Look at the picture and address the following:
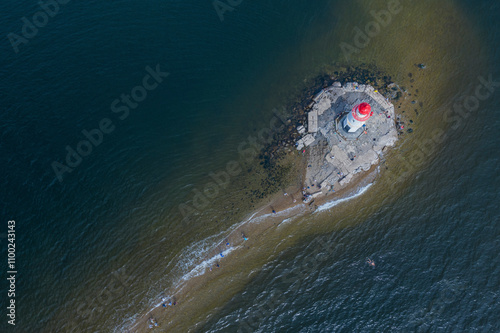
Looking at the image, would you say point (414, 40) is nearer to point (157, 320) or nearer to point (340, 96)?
point (340, 96)

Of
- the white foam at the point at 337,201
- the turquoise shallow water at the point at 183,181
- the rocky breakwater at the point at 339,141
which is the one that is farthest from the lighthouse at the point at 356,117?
the turquoise shallow water at the point at 183,181

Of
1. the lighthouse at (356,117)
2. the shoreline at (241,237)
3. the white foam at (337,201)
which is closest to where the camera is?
the lighthouse at (356,117)

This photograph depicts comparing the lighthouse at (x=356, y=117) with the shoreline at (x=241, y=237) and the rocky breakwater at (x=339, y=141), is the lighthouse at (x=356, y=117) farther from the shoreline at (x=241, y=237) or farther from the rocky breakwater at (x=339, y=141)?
the shoreline at (x=241, y=237)

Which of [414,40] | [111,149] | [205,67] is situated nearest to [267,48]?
[205,67]

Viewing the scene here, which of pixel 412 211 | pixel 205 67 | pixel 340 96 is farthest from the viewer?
pixel 205 67

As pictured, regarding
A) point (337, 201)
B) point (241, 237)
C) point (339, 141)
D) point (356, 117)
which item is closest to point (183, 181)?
point (241, 237)

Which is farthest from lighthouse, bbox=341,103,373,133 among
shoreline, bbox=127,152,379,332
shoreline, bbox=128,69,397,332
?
shoreline, bbox=127,152,379,332

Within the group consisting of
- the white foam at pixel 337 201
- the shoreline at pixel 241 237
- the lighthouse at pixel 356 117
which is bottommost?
the white foam at pixel 337 201
